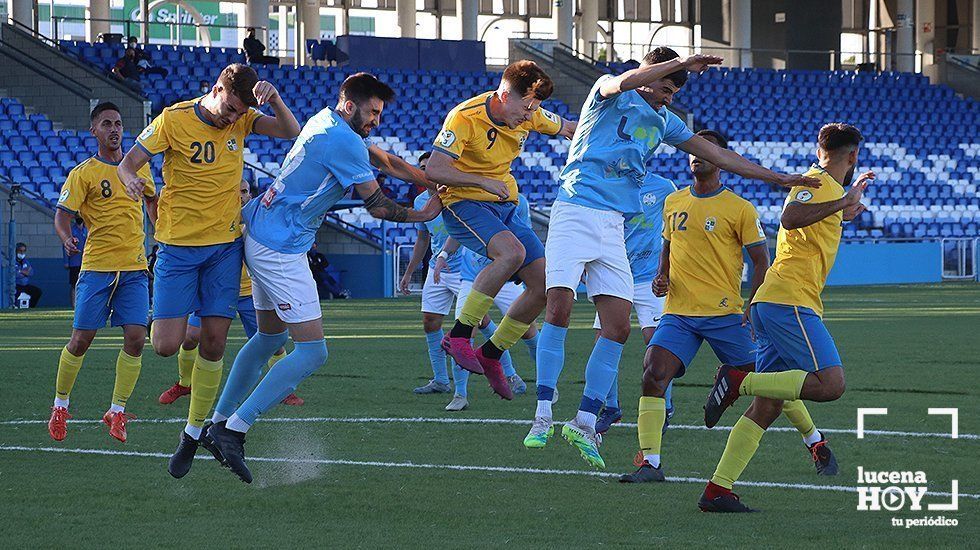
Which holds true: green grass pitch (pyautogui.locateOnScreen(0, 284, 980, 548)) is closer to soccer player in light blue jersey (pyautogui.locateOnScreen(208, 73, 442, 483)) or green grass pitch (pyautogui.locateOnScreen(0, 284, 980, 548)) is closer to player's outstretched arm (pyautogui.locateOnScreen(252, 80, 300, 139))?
soccer player in light blue jersey (pyautogui.locateOnScreen(208, 73, 442, 483))

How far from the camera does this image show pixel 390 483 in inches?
269

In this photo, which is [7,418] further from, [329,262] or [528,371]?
[329,262]

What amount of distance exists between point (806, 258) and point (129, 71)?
25903mm

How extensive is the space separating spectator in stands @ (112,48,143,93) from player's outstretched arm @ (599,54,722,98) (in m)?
24.6

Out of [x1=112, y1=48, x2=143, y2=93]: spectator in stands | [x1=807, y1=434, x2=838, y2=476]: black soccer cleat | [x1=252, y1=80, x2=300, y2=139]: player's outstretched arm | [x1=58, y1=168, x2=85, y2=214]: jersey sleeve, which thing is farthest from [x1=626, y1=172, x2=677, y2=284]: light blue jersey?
[x1=112, y1=48, x2=143, y2=93]: spectator in stands

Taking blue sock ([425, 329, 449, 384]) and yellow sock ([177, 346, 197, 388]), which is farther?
blue sock ([425, 329, 449, 384])

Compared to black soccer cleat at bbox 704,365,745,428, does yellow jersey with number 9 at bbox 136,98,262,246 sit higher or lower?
higher

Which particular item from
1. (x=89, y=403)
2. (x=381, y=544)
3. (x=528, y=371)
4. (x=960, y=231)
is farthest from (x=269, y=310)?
(x=960, y=231)

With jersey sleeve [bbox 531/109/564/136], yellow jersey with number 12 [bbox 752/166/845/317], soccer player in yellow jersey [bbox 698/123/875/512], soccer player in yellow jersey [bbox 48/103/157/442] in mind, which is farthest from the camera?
soccer player in yellow jersey [bbox 48/103/157/442]

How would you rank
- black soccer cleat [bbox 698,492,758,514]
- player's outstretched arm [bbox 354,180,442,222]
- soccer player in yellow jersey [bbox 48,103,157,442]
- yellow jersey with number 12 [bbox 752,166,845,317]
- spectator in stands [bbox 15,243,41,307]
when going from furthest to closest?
spectator in stands [bbox 15,243,41,307] → soccer player in yellow jersey [bbox 48,103,157,442] → player's outstretched arm [bbox 354,180,442,222] → yellow jersey with number 12 [bbox 752,166,845,317] → black soccer cleat [bbox 698,492,758,514]

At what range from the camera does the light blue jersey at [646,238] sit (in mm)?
9438

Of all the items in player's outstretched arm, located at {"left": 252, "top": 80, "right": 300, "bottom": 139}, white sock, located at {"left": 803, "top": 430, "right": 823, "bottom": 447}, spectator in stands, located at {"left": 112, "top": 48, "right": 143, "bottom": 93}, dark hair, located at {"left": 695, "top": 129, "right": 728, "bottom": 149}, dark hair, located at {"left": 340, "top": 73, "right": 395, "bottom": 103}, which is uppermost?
spectator in stands, located at {"left": 112, "top": 48, "right": 143, "bottom": 93}

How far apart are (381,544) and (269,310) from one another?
2169mm

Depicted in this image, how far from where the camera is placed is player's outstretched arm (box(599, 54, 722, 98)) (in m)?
6.48
